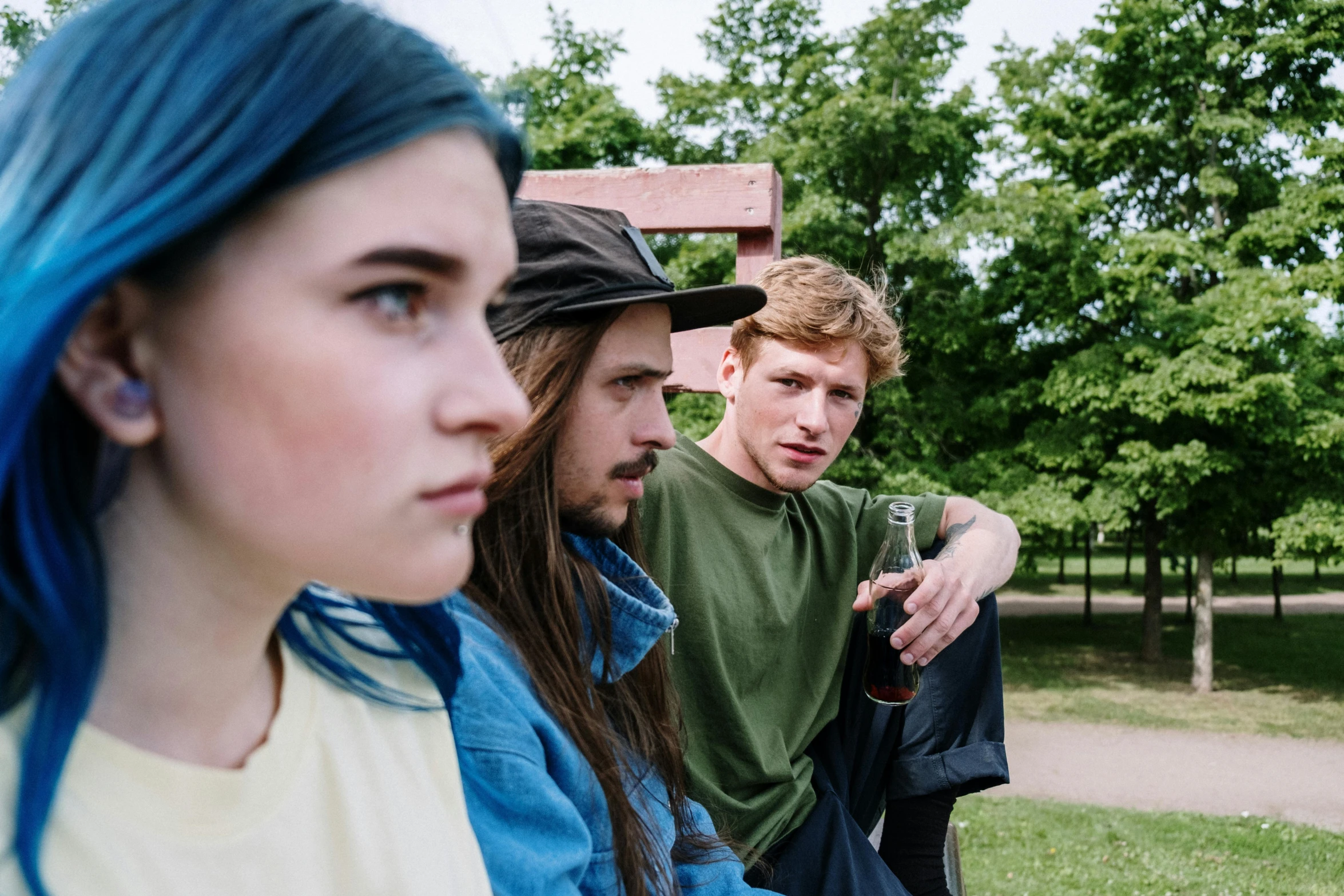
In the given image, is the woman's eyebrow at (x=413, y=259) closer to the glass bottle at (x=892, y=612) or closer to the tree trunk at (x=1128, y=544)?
the glass bottle at (x=892, y=612)

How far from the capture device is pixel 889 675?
9.28ft

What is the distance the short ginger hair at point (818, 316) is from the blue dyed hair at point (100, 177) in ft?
7.22

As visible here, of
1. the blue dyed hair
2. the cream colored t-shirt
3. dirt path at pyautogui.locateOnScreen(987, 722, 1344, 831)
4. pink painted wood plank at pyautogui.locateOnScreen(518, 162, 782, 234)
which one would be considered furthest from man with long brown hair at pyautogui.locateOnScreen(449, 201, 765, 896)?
dirt path at pyautogui.locateOnScreen(987, 722, 1344, 831)

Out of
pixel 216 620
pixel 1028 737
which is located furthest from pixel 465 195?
pixel 1028 737

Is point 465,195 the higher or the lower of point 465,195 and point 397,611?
the higher

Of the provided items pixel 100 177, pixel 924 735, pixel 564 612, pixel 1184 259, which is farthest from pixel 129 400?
pixel 1184 259

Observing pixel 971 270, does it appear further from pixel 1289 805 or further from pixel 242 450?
pixel 242 450

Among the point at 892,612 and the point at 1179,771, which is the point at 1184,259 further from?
the point at 892,612

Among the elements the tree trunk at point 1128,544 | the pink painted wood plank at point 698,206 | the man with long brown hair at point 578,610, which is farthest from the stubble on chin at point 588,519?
the tree trunk at point 1128,544

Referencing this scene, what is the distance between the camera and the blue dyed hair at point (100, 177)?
0.70 metres

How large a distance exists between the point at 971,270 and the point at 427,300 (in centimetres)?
1431

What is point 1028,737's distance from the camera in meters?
11.7

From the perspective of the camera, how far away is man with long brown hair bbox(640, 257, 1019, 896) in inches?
102

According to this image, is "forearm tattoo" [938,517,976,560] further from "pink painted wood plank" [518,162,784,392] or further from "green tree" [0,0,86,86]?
"green tree" [0,0,86,86]
